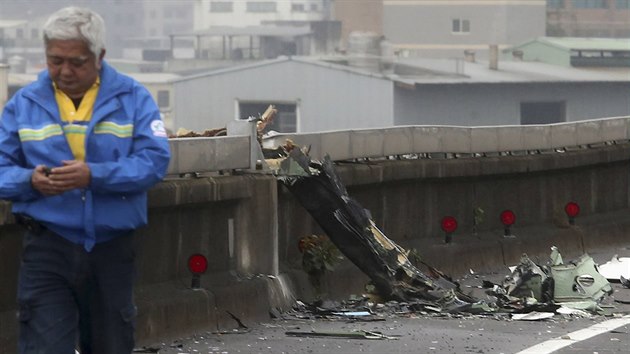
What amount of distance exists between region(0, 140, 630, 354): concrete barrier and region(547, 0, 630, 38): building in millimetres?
131706

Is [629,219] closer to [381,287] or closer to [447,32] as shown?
[381,287]

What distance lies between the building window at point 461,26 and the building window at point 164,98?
79.5 feet

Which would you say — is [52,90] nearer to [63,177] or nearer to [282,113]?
[63,177]

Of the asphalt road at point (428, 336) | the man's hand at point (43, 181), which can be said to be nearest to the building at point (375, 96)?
the asphalt road at point (428, 336)

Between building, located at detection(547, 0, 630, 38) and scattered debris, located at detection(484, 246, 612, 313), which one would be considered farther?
building, located at detection(547, 0, 630, 38)

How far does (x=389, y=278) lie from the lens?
12273mm

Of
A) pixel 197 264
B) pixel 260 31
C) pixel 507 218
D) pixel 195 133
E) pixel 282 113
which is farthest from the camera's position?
pixel 260 31

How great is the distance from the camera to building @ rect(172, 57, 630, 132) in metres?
82.4

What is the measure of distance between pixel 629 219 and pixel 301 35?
445 ft

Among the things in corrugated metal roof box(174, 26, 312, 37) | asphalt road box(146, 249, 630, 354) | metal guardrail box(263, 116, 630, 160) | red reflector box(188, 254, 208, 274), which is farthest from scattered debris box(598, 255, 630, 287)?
corrugated metal roof box(174, 26, 312, 37)

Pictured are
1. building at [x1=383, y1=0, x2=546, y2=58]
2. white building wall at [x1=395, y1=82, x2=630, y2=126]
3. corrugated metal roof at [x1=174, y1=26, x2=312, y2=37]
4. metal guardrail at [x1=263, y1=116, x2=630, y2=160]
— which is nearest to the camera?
metal guardrail at [x1=263, y1=116, x2=630, y2=160]

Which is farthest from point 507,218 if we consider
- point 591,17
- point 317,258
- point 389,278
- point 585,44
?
point 591,17

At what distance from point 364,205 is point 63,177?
756cm

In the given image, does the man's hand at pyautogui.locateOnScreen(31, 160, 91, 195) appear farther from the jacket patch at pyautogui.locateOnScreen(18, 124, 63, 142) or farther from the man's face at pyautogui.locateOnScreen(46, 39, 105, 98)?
the man's face at pyautogui.locateOnScreen(46, 39, 105, 98)
